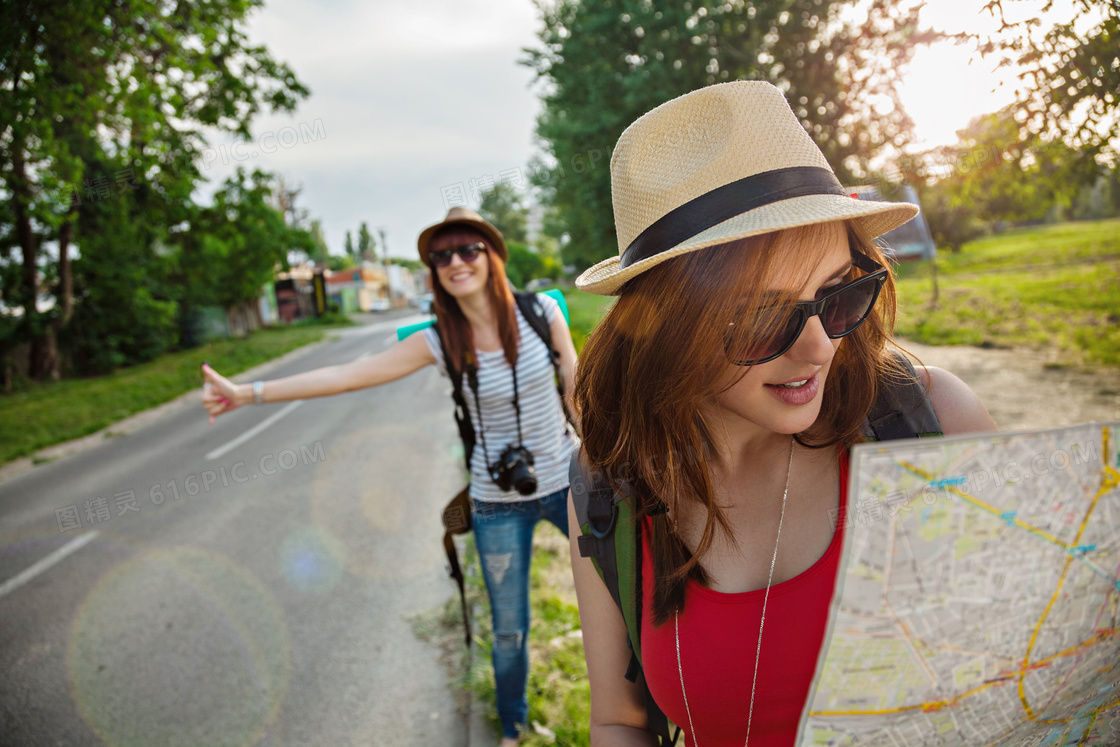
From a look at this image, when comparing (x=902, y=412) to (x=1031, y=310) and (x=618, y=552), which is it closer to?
(x=618, y=552)

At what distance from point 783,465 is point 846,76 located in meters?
9.87

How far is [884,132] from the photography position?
9328mm

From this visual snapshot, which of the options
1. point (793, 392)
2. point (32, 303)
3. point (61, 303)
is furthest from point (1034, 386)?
point (32, 303)

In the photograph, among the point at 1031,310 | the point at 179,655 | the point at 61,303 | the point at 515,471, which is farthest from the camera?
the point at 61,303

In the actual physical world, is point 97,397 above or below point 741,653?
below

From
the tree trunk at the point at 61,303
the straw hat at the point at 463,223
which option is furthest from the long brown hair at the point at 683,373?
the tree trunk at the point at 61,303

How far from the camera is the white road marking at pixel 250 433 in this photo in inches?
327

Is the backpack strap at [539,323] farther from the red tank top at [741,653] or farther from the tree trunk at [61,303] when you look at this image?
the tree trunk at [61,303]

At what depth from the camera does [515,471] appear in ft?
8.37

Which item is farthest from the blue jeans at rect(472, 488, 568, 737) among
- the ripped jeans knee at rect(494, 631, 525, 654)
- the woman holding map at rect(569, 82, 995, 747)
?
the woman holding map at rect(569, 82, 995, 747)

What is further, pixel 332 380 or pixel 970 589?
pixel 332 380

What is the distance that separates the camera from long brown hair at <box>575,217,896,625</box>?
108cm

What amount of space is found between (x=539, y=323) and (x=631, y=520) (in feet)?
5.46

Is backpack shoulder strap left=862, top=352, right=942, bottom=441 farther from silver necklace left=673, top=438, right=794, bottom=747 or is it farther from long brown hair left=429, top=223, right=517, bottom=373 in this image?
long brown hair left=429, top=223, right=517, bottom=373
